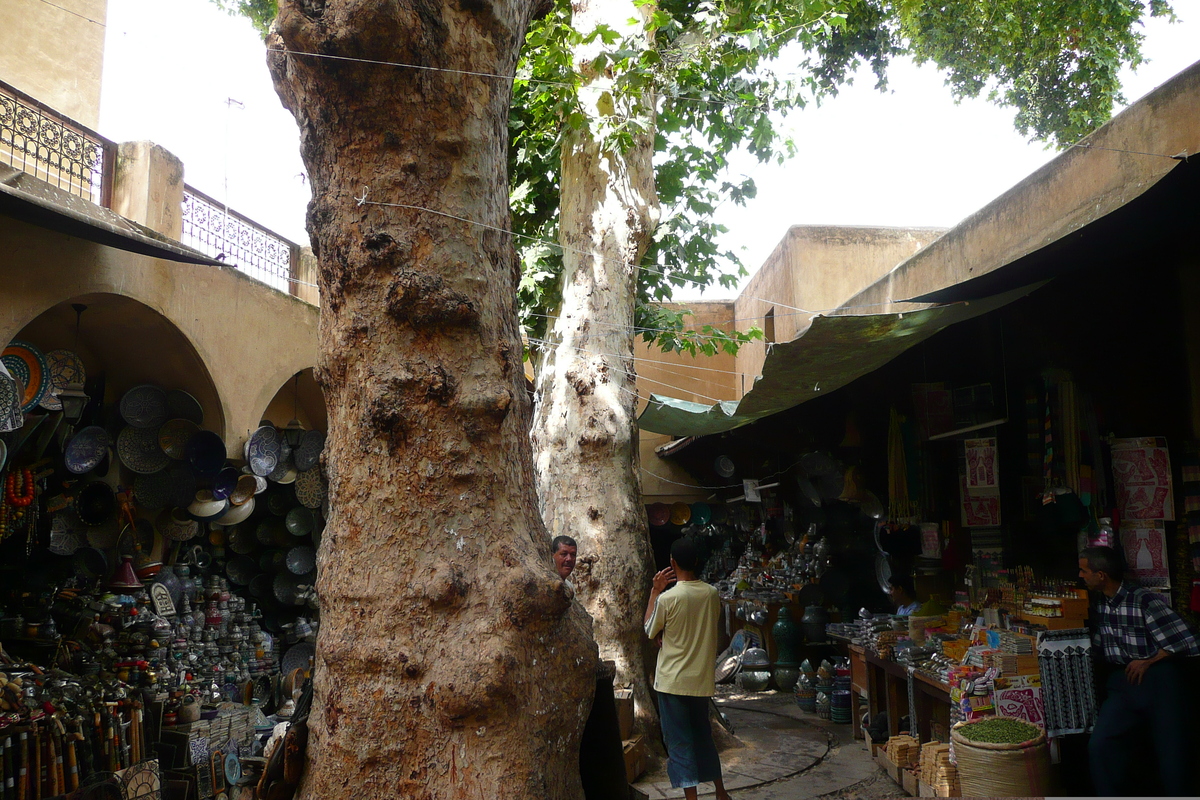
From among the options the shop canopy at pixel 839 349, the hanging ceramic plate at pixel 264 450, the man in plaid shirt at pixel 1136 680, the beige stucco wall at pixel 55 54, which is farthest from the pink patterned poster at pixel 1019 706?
the beige stucco wall at pixel 55 54

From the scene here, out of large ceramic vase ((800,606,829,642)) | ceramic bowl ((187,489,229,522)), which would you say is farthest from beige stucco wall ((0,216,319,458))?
large ceramic vase ((800,606,829,642))

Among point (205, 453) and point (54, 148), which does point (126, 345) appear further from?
point (54, 148)

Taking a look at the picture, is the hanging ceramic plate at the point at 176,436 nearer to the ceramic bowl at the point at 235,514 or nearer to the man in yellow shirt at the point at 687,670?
the ceramic bowl at the point at 235,514

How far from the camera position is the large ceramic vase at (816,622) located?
28.1ft

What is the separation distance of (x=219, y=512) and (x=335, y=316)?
593 cm

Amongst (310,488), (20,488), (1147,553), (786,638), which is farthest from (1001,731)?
(310,488)

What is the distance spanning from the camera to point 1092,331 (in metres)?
4.75

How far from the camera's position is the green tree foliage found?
19.9 ft

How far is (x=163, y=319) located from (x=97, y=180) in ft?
4.10

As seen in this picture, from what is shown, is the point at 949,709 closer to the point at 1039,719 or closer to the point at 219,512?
the point at 1039,719

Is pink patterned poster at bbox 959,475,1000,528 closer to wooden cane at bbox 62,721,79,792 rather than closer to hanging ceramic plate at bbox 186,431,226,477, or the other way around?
wooden cane at bbox 62,721,79,792

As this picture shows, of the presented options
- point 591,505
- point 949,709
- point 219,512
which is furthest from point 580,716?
point 219,512

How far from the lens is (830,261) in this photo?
10.7 meters

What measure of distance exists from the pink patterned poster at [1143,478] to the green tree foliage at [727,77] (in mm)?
3396
